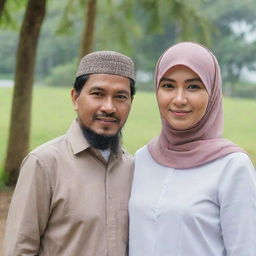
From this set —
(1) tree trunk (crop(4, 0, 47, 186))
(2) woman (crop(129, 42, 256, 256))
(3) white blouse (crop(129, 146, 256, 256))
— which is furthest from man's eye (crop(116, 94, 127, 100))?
(1) tree trunk (crop(4, 0, 47, 186))

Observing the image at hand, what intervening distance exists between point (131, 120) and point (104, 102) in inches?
712

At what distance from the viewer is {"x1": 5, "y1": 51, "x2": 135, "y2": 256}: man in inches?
96.8

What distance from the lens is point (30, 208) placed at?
8.03 feet

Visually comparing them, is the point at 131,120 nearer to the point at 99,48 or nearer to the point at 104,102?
the point at 99,48

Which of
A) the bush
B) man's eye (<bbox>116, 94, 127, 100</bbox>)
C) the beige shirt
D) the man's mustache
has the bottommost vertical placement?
the beige shirt

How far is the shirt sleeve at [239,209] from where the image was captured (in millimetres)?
2375

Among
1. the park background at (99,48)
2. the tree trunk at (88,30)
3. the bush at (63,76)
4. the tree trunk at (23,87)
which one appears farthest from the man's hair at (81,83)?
the bush at (63,76)

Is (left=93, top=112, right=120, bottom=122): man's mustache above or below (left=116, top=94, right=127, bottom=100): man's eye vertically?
below

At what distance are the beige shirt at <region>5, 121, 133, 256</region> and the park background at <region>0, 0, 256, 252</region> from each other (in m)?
4.38

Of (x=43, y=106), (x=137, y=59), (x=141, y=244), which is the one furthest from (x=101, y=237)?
(x=137, y=59)

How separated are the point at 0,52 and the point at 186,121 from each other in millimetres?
44435

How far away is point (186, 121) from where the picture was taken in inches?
101

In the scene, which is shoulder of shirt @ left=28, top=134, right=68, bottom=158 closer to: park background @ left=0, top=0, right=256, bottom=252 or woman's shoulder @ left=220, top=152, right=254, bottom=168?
woman's shoulder @ left=220, top=152, right=254, bottom=168

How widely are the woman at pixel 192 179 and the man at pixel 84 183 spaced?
118 mm
